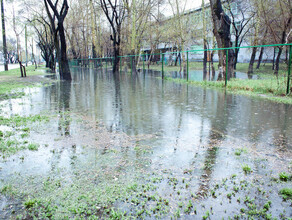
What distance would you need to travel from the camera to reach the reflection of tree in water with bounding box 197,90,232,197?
11.7ft

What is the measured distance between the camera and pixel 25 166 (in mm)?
4113

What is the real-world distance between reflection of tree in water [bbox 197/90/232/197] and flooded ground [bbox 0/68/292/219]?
0.06 feet

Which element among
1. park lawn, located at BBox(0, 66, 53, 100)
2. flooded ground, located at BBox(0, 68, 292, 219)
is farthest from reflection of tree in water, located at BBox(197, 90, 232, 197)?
park lawn, located at BBox(0, 66, 53, 100)

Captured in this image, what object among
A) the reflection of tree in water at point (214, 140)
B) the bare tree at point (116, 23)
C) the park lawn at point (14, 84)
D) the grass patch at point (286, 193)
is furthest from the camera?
the bare tree at point (116, 23)

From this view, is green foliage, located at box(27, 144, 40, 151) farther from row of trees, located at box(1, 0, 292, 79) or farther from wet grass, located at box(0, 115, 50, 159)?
row of trees, located at box(1, 0, 292, 79)

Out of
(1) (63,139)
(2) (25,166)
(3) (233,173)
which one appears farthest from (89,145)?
(3) (233,173)

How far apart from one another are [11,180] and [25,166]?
0.46m

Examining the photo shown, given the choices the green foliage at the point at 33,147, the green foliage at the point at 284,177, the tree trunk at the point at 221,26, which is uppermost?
the tree trunk at the point at 221,26

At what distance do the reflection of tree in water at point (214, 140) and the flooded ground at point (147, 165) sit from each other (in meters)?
0.02

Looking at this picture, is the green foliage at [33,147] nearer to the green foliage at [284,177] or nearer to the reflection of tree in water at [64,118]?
the reflection of tree in water at [64,118]

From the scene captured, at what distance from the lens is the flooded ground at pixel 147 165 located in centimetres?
301

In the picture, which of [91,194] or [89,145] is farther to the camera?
[89,145]

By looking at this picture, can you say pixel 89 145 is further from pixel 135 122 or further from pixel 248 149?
pixel 248 149

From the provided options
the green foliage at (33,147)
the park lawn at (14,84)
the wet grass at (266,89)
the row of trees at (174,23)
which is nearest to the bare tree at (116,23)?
the row of trees at (174,23)
